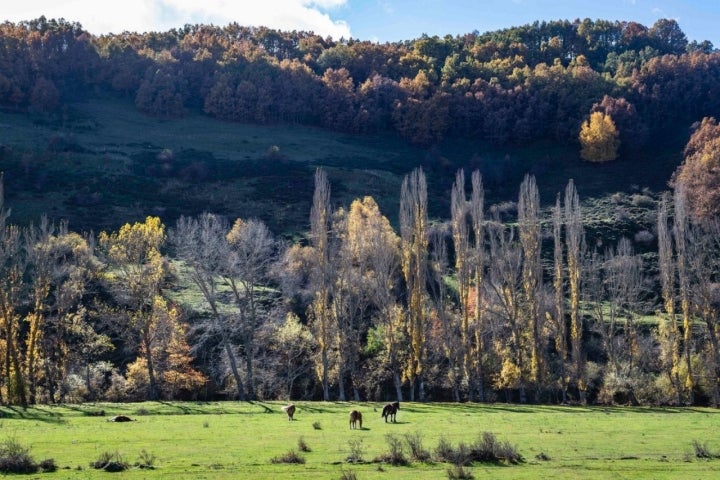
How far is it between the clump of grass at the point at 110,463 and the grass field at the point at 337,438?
1.16 feet

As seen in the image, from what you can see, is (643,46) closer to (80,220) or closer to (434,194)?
(434,194)

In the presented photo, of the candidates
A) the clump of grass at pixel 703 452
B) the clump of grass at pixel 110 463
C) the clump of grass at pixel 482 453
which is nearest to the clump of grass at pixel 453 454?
the clump of grass at pixel 482 453

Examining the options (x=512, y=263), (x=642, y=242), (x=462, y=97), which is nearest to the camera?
(x=512, y=263)

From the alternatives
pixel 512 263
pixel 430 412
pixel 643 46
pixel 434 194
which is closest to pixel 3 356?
pixel 430 412

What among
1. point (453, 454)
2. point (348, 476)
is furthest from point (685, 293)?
point (348, 476)

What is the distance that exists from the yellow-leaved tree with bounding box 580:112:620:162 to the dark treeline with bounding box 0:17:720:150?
3.76 meters

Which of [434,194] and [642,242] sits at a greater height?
[434,194]

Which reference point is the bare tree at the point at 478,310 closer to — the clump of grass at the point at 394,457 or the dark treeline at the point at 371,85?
the clump of grass at the point at 394,457

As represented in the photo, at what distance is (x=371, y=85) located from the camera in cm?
13525

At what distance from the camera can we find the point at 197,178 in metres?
104

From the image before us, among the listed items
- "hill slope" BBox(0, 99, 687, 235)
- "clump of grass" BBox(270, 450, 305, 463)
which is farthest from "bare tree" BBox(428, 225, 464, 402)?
"hill slope" BBox(0, 99, 687, 235)

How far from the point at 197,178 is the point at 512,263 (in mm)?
59968

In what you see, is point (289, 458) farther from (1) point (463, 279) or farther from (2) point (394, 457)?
(1) point (463, 279)

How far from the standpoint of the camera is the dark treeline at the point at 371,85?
124m
